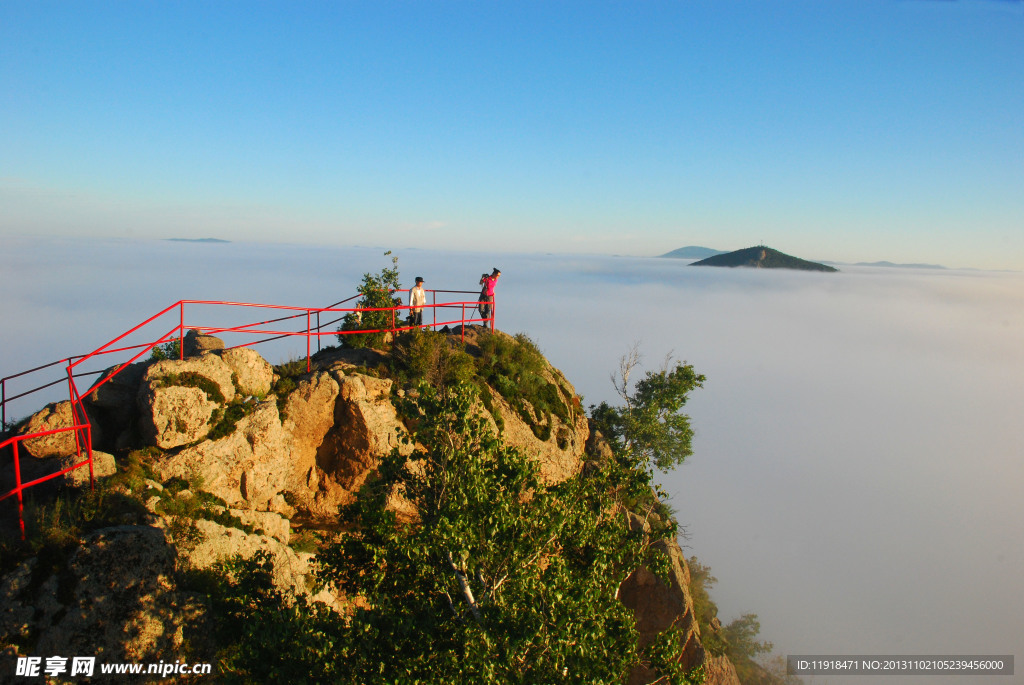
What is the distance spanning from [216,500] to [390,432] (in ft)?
13.4

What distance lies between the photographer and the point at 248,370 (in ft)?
43.8

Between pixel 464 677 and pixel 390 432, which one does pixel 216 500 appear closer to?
pixel 390 432

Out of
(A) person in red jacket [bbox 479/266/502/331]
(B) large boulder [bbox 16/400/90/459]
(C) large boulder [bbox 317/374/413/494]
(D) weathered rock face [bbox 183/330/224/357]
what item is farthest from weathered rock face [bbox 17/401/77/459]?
(A) person in red jacket [bbox 479/266/502/331]

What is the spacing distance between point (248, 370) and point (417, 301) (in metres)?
5.62

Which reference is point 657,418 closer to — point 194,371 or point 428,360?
point 428,360

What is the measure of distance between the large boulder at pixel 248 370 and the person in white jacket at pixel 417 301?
16.4 feet

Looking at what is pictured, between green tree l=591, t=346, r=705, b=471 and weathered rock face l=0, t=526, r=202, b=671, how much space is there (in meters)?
21.6

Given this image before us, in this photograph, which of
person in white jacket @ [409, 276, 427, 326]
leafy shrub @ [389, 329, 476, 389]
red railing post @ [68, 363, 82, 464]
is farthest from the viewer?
person in white jacket @ [409, 276, 427, 326]

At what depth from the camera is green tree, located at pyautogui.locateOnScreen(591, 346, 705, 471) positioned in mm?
28094

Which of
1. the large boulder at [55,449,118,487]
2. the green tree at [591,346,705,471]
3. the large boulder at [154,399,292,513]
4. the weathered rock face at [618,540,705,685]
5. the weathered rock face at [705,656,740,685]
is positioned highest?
the large boulder at [55,449,118,487]

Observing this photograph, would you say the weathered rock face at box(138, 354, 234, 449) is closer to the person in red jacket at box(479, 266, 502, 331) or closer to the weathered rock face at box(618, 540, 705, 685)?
the person in red jacket at box(479, 266, 502, 331)

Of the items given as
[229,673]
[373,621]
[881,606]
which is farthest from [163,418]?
[881,606]

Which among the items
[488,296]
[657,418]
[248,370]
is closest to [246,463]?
[248,370]

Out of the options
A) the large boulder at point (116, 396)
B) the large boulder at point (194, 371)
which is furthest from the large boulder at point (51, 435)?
the large boulder at point (194, 371)
